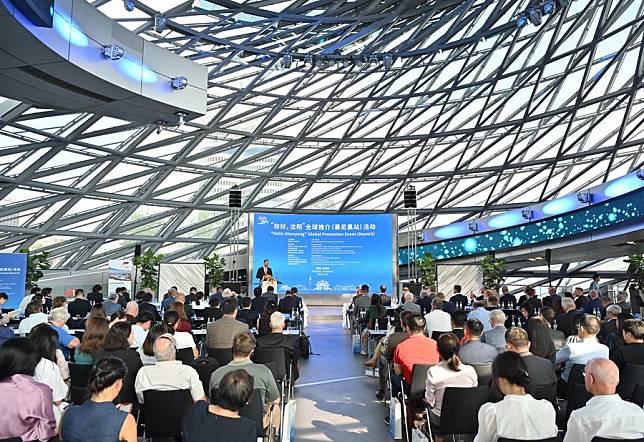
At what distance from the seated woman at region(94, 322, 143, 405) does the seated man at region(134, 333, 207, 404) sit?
401mm

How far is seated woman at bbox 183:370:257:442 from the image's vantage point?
3.45 m

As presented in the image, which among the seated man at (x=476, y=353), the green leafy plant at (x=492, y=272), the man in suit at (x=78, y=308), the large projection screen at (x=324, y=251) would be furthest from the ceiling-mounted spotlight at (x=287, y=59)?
the seated man at (x=476, y=353)

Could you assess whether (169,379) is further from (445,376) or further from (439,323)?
(439,323)

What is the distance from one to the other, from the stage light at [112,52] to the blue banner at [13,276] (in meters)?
7.54

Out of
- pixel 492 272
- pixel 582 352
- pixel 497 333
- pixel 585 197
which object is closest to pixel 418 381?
pixel 582 352

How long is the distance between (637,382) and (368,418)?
3.43 metres

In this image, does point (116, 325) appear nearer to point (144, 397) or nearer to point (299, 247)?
point (144, 397)

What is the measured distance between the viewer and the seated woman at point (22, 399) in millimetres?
3781

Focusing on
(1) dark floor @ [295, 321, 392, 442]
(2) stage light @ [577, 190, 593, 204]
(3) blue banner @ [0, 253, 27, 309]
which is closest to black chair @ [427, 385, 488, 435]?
(1) dark floor @ [295, 321, 392, 442]

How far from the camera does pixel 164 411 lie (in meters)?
4.77

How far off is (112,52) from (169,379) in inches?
394

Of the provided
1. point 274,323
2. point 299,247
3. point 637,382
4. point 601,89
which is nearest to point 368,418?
point 274,323

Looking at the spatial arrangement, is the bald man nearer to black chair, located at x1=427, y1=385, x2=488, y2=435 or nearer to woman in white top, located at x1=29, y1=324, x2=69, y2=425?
black chair, located at x1=427, y1=385, x2=488, y2=435

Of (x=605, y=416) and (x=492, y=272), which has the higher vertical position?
(x=492, y=272)
